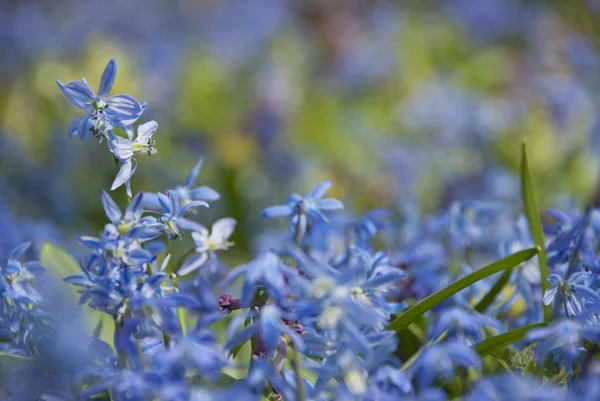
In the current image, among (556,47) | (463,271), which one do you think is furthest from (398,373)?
(556,47)

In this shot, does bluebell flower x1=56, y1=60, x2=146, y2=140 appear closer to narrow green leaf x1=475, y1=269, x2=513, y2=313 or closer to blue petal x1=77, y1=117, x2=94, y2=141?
blue petal x1=77, y1=117, x2=94, y2=141

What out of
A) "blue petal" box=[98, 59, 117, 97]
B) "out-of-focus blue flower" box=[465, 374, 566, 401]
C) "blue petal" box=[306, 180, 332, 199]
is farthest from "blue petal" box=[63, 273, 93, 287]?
"out-of-focus blue flower" box=[465, 374, 566, 401]

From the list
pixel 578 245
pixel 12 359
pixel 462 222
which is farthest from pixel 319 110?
pixel 12 359

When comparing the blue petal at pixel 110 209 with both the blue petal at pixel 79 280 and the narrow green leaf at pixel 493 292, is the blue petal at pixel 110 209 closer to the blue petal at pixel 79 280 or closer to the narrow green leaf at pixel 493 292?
the blue petal at pixel 79 280

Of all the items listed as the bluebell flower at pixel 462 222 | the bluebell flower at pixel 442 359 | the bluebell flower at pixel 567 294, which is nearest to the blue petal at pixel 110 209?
the bluebell flower at pixel 442 359

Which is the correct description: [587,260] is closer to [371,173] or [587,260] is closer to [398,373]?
[398,373]
